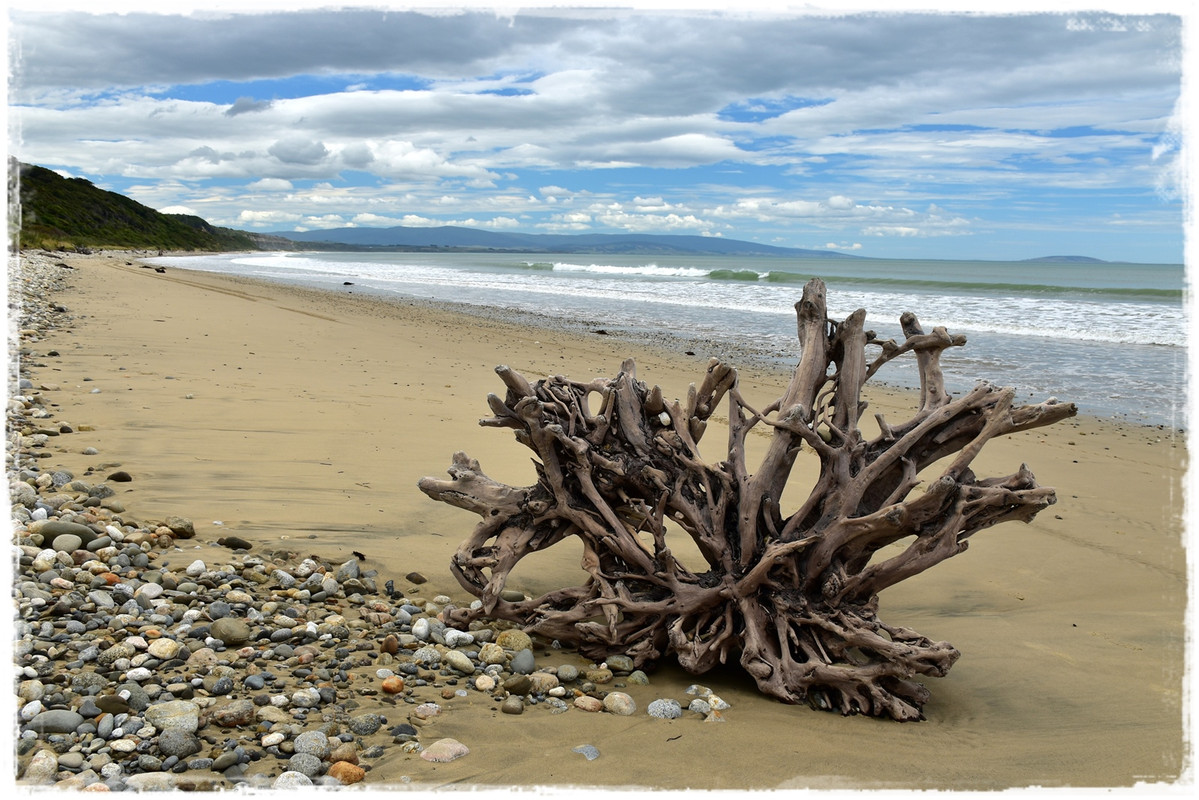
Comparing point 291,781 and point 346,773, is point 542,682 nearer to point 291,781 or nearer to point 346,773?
point 346,773

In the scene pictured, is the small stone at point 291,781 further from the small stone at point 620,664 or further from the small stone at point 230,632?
the small stone at point 620,664

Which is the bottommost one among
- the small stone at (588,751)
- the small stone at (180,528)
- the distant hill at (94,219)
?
the small stone at (588,751)

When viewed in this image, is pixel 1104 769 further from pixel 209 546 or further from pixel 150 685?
pixel 209 546

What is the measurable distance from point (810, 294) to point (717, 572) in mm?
1581

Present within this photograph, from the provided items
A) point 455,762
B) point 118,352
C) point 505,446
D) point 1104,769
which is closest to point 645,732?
point 455,762

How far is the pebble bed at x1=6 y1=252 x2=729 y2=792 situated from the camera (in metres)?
2.77

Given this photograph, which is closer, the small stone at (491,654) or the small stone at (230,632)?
the small stone at (230,632)

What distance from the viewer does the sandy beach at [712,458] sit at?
10.2ft

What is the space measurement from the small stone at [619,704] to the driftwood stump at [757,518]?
1.27 ft

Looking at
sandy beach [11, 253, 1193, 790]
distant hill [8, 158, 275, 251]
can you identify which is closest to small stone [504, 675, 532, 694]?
sandy beach [11, 253, 1193, 790]

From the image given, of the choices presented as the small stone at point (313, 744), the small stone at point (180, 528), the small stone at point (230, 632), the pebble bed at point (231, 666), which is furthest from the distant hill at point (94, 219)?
the small stone at point (313, 744)

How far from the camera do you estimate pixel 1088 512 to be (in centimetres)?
684

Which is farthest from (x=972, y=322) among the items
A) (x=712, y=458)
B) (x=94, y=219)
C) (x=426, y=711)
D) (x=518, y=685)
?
(x=94, y=219)

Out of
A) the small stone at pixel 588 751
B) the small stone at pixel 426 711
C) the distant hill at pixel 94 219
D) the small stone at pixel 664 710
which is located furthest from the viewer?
the distant hill at pixel 94 219
